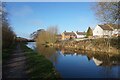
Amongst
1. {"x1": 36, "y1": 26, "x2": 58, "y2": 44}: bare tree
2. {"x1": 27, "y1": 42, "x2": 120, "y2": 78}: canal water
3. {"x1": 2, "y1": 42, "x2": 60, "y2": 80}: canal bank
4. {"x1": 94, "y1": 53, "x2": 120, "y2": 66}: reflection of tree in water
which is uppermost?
{"x1": 36, "y1": 26, "x2": 58, "y2": 44}: bare tree

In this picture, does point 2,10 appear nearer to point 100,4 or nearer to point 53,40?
point 100,4

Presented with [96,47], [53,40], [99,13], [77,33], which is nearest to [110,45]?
[96,47]

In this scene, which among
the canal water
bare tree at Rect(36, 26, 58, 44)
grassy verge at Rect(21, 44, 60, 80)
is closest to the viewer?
grassy verge at Rect(21, 44, 60, 80)

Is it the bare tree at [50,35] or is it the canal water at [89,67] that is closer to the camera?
the canal water at [89,67]

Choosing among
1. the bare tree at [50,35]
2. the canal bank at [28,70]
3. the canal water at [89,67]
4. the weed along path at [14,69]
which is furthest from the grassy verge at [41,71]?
the bare tree at [50,35]

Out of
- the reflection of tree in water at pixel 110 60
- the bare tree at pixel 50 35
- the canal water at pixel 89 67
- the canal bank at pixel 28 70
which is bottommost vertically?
the canal water at pixel 89 67

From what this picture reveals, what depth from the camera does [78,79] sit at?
14.8 meters

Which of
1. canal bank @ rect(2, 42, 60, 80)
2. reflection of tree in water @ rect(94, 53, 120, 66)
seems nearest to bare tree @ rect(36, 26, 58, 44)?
reflection of tree in water @ rect(94, 53, 120, 66)

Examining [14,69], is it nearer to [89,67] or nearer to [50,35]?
[89,67]

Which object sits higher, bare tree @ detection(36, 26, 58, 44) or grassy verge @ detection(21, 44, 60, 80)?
bare tree @ detection(36, 26, 58, 44)

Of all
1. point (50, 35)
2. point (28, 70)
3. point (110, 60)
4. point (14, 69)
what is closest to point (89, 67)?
point (110, 60)

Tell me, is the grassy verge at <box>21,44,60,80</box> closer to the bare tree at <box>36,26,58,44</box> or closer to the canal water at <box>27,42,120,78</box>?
the canal water at <box>27,42,120,78</box>

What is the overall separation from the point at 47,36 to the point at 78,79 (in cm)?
6487

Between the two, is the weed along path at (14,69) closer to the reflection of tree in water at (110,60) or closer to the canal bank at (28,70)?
the canal bank at (28,70)
